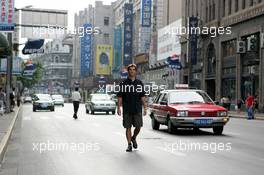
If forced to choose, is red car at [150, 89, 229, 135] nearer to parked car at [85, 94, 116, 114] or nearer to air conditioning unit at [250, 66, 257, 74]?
parked car at [85, 94, 116, 114]

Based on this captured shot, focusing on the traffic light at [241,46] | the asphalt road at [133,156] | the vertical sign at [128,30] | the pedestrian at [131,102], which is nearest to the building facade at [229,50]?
the traffic light at [241,46]

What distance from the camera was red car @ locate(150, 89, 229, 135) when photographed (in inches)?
739

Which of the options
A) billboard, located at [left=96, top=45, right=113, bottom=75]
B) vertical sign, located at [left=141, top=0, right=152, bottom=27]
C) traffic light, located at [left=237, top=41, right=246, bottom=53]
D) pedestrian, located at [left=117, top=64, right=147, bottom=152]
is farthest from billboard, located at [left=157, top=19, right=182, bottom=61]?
pedestrian, located at [left=117, top=64, right=147, bottom=152]

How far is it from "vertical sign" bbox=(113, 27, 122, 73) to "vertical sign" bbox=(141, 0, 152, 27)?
1540 cm

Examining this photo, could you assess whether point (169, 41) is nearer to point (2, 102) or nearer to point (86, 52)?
point (86, 52)

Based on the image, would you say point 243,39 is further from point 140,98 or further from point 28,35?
point 140,98

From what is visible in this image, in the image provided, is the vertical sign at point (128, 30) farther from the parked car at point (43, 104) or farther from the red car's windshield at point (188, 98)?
the red car's windshield at point (188, 98)

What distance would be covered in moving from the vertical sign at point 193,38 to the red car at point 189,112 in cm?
4249

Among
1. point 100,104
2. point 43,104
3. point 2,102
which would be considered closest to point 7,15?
point 2,102

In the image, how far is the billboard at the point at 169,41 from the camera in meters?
73.4

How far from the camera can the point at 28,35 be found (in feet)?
156

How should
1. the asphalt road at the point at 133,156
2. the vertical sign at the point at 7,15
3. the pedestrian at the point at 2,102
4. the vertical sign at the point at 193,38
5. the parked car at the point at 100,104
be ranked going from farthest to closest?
1. the vertical sign at the point at 193,38
2. the parked car at the point at 100,104
3. the pedestrian at the point at 2,102
4. the vertical sign at the point at 7,15
5. the asphalt road at the point at 133,156

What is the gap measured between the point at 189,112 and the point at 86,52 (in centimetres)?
10089

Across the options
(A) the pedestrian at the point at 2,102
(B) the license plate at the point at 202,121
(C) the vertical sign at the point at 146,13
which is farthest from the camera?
(C) the vertical sign at the point at 146,13
